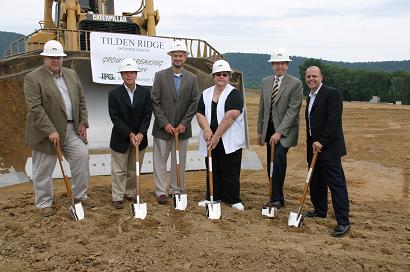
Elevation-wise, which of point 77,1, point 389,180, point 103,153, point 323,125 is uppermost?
point 77,1

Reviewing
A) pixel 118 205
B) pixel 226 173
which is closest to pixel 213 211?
pixel 226 173

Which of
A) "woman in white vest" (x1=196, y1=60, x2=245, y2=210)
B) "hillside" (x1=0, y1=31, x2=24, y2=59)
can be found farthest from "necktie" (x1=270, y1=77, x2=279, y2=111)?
"hillside" (x1=0, y1=31, x2=24, y2=59)

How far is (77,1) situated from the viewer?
10781mm

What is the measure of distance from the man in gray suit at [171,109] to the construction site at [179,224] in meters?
0.54

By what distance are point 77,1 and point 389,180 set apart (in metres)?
7.42

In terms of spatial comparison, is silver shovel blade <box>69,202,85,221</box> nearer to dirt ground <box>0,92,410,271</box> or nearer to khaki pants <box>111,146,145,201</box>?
dirt ground <box>0,92,410,271</box>

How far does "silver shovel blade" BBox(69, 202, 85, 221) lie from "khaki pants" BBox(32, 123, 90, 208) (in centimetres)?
43

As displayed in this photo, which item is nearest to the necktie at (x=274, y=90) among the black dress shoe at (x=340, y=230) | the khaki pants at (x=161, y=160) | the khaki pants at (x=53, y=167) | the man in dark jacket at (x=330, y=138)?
the man in dark jacket at (x=330, y=138)

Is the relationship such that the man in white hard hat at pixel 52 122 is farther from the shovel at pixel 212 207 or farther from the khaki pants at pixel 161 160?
the shovel at pixel 212 207

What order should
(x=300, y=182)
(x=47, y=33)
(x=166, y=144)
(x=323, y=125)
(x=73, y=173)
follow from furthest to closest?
1. (x=47, y=33)
2. (x=300, y=182)
3. (x=166, y=144)
4. (x=73, y=173)
5. (x=323, y=125)

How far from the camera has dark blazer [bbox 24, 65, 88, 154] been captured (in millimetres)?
5445

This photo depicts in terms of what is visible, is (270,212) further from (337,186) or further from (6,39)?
(6,39)

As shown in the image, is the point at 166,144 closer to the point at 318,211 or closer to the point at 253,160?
the point at 318,211

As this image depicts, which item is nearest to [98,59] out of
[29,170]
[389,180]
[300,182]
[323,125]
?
[29,170]
